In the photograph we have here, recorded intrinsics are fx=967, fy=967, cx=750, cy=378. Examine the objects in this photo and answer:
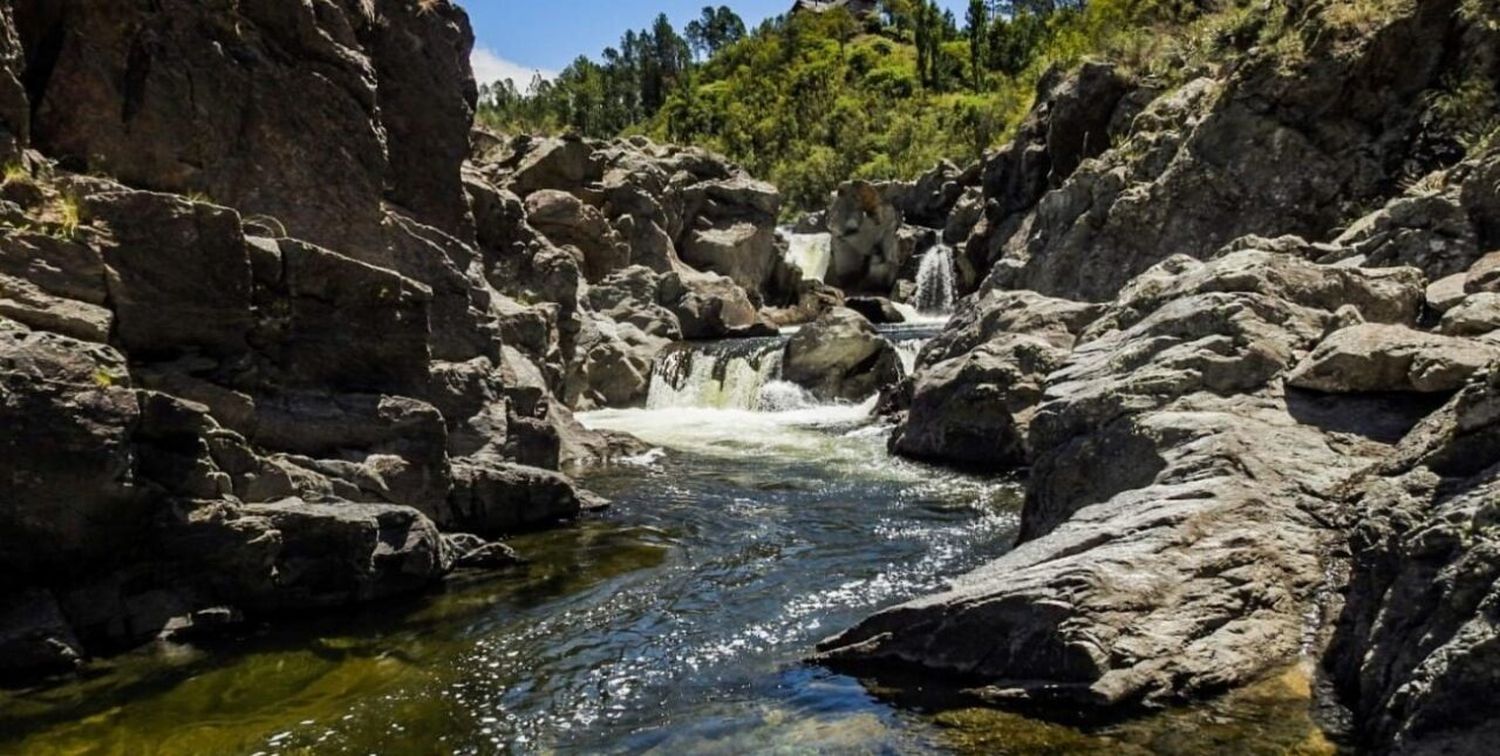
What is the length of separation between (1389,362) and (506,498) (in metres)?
12.2

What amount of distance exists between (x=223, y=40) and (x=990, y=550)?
1484 cm

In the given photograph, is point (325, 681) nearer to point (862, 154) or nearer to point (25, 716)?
point (25, 716)

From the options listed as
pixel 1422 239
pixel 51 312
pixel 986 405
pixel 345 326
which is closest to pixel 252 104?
pixel 345 326

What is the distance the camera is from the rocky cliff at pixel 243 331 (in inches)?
392

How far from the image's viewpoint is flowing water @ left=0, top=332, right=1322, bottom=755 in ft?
24.5

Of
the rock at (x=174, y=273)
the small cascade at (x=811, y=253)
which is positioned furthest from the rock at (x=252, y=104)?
the small cascade at (x=811, y=253)

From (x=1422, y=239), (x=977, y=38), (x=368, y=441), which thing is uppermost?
(x=977, y=38)

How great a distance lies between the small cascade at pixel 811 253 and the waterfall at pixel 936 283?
11.6 m

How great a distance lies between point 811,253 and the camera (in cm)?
6919

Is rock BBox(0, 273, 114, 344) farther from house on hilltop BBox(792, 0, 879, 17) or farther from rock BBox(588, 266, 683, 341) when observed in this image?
house on hilltop BBox(792, 0, 879, 17)

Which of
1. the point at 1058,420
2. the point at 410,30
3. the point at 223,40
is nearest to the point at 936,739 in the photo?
the point at 1058,420

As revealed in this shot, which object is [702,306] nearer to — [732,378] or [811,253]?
[732,378]

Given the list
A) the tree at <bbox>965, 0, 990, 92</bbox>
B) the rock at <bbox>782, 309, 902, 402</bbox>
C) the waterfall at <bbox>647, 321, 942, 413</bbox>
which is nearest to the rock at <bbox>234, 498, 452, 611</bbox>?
the waterfall at <bbox>647, 321, 942, 413</bbox>

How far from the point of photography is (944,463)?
20625 millimetres
